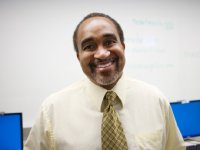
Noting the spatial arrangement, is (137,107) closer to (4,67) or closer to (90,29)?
(90,29)

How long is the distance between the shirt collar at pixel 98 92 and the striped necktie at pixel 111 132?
49 millimetres

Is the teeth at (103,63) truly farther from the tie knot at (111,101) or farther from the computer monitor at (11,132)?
the computer monitor at (11,132)

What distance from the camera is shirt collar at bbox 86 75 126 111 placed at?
1072 mm

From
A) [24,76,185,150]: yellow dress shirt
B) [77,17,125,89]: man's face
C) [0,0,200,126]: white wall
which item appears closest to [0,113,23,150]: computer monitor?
[0,0,200,126]: white wall

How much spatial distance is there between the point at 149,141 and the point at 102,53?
1.38ft

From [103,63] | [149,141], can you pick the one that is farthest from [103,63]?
[149,141]

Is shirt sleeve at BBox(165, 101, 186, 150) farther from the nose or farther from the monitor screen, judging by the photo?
the monitor screen

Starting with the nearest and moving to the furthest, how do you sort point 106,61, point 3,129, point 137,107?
1. point 106,61
2. point 137,107
3. point 3,129

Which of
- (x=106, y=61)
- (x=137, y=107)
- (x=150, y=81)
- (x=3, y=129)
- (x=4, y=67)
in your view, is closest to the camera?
(x=106, y=61)

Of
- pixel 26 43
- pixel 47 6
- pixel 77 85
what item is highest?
pixel 47 6

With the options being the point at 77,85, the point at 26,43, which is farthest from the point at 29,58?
the point at 77,85

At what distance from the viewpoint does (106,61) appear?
990 millimetres

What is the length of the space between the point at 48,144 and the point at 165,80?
73.1 inches

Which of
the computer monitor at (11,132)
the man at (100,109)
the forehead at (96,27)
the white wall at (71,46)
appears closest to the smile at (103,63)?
the man at (100,109)
